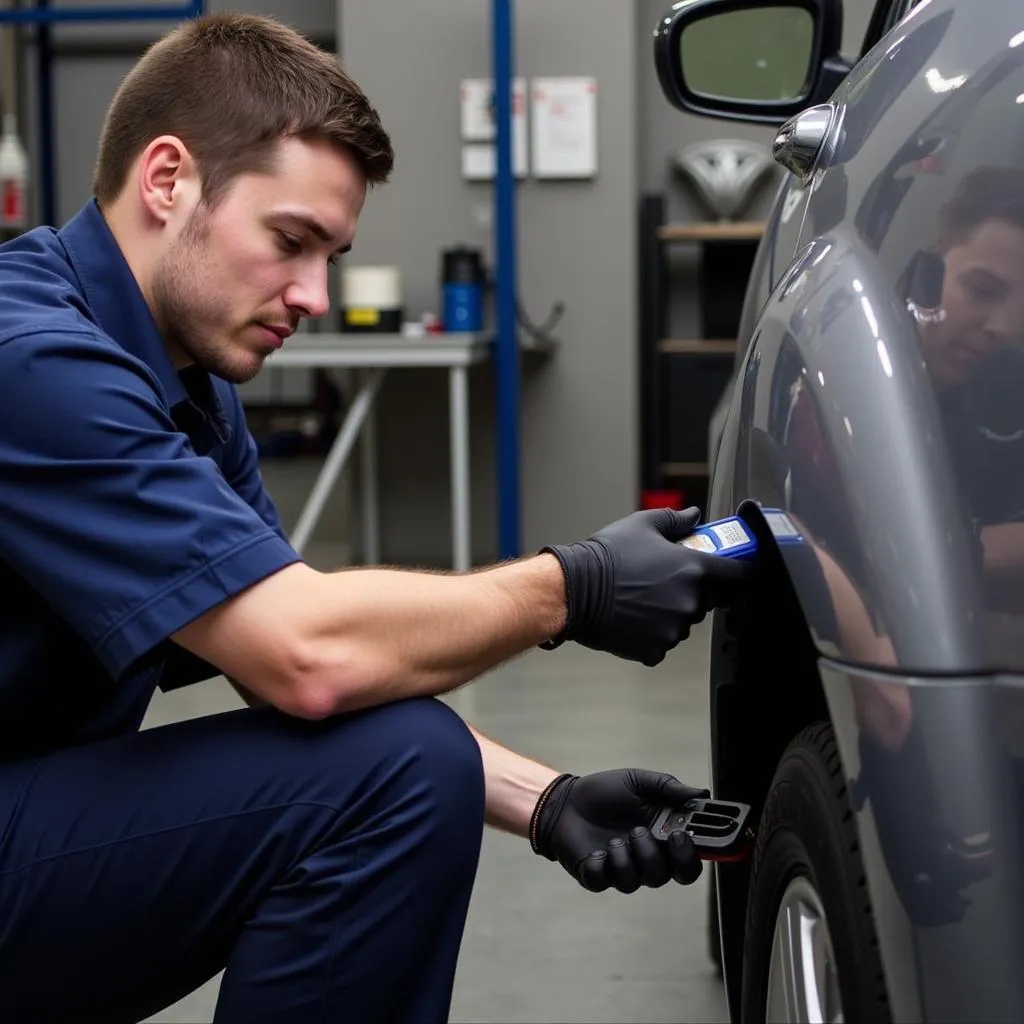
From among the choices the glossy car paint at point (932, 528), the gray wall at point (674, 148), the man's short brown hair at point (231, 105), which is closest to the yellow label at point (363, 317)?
the gray wall at point (674, 148)

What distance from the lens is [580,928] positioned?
6.60 ft

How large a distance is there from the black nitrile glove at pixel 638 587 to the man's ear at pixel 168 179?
1.43 feet

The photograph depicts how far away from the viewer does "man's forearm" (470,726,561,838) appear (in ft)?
4.73

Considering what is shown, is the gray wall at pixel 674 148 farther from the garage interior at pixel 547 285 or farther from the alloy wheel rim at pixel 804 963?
the alloy wheel rim at pixel 804 963

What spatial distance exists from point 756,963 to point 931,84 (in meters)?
0.62

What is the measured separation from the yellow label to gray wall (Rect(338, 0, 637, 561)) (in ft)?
2.18

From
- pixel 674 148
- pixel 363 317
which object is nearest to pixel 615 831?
pixel 363 317

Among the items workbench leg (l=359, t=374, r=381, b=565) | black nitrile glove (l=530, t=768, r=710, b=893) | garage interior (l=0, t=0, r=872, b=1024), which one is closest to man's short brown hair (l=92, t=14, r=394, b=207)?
black nitrile glove (l=530, t=768, r=710, b=893)

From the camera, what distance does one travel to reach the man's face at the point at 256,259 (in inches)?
51.4

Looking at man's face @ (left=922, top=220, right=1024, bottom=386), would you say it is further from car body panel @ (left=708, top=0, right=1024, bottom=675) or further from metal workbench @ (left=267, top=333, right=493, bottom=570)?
metal workbench @ (left=267, top=333, right=493, bottom=570)

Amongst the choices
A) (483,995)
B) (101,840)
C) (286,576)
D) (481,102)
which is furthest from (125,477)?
(481,102)

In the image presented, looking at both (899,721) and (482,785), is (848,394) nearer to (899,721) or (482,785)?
(899,721)

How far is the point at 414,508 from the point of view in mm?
5285

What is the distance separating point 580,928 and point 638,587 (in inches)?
37.5
